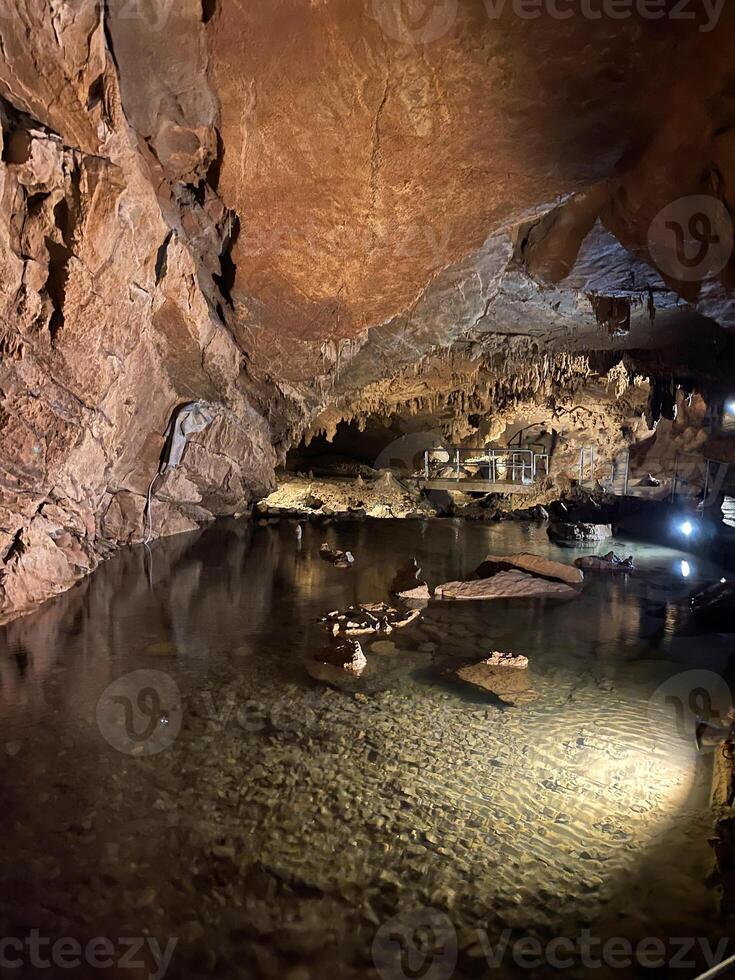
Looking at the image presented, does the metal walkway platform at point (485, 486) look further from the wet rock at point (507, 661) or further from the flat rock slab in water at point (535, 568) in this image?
the wet rock at point (507, 661)

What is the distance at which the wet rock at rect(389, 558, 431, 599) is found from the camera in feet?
24.6

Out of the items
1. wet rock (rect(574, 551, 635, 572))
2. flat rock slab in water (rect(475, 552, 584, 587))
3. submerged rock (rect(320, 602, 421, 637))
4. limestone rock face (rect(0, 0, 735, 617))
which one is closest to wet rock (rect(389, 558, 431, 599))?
submerged rock (rect(320, 602, 421, 637))

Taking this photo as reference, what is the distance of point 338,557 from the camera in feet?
32.4

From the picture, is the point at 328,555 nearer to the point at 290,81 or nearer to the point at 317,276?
the point at 317,276

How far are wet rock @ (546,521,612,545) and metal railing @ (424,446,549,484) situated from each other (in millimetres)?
5781

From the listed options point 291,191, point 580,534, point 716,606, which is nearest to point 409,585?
point 716,606

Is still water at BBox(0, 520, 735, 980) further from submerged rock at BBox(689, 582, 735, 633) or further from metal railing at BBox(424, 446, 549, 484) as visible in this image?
metal railing at BBox(424, 446, 549, 484)

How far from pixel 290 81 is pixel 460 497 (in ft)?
52.6

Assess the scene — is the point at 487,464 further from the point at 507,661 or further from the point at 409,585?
the point at 507,661

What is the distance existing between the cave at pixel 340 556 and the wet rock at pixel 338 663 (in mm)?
32

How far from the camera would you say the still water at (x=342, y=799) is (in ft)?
7.67

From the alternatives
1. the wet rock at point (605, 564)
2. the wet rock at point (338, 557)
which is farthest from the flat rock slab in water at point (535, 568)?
the wet rock at point (338, 557)

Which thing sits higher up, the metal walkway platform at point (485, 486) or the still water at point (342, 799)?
the metal walkway platform at point (485, 486)

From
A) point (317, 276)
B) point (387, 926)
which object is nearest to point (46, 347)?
point (317, 276)
